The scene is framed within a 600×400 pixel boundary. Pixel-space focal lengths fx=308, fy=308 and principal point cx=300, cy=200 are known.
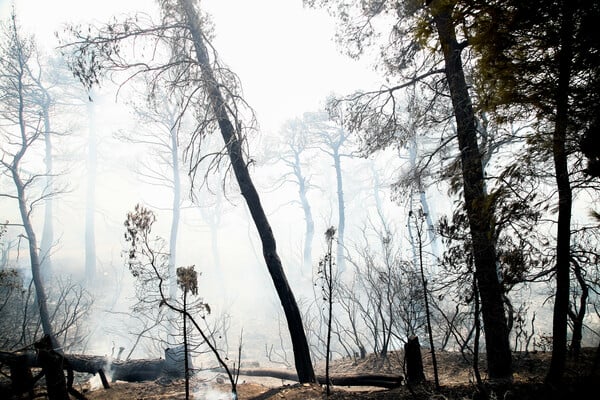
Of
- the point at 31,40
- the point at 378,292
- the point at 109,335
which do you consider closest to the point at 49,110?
the point at 31,40

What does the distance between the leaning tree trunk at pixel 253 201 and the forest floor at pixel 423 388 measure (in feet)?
1.76

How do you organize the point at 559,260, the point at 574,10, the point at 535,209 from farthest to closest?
the point at 535,209
the point at 559,260
the point at 574,10

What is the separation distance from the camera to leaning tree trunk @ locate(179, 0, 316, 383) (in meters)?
5.93

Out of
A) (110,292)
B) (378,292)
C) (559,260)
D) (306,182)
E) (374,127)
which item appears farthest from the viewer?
(306,182)

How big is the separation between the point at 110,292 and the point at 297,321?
24.2 meters

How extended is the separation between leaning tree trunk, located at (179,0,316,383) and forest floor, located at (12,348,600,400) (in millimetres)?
536

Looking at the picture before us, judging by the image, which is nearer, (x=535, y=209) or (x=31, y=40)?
(x=535, y=209)

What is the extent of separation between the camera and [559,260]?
3402mm

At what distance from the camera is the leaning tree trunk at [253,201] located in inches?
234

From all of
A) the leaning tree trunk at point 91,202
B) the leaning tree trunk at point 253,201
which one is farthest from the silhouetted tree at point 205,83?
the leaning tree trunk at point 91,202

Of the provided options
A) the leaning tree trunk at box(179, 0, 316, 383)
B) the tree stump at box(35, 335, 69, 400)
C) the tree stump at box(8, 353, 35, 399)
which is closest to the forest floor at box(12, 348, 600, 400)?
the leaning tree trunk at box(179, 0, 316, 383)

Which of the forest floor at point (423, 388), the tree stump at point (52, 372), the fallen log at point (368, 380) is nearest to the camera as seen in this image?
the forest floor at point (423, 388)

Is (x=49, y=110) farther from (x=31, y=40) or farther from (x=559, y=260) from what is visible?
(x=559, y=260)

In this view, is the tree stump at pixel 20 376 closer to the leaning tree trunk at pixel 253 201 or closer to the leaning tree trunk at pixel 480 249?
the leaning tree trunk at pixel 253 201
